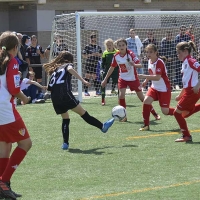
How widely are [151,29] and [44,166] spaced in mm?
11839

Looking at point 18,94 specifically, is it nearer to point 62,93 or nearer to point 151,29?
point 62,93

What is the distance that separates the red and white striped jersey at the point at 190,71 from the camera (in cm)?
945

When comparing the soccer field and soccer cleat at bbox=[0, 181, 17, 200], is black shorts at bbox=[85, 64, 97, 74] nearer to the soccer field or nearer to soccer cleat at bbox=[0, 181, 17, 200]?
the soccer field

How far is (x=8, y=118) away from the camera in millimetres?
6375

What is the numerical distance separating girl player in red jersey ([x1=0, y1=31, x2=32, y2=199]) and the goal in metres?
9.59

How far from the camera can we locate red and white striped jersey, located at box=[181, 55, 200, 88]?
9.45 m

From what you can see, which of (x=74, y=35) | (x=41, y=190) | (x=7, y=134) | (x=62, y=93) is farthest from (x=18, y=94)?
(x=74, y=35)

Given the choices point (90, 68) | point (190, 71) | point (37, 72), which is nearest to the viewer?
point (190, 71)

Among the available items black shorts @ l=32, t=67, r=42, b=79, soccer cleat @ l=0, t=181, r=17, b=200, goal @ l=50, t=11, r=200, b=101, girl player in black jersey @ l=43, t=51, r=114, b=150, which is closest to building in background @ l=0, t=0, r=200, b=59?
goal @ l=50, t=11, r=200, b=101

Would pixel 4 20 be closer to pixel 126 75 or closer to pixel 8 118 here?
pixel 126 75

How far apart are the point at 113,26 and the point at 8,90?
42.7ft

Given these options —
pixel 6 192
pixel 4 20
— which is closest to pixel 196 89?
pixel 6 192

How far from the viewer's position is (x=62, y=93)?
9117mm

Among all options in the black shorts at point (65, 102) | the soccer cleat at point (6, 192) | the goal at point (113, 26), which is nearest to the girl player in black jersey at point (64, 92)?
the black shorts at point (65, 102)
